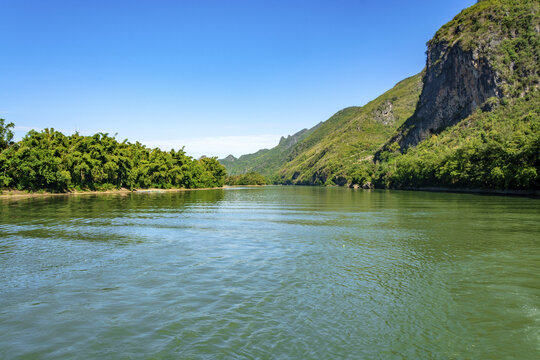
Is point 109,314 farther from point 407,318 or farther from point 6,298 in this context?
point 407,318

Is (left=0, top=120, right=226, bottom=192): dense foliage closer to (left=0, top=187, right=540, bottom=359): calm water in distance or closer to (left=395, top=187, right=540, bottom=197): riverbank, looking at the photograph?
(left=0, top=187, right=540, bottom=359): calm water in distance

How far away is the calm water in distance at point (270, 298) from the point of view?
35.7 feet

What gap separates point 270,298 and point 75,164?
390 feet

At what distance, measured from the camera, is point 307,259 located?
2244 centimetres

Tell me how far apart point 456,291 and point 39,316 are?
17.3 metres

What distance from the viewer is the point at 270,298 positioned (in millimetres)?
15039

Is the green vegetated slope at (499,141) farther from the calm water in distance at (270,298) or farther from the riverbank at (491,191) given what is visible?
the calm water in distance at (270,298)

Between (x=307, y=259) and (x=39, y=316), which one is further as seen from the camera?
(x=307, y=259)

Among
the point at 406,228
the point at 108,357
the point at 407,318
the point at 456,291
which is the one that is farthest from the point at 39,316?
the point at 406,228

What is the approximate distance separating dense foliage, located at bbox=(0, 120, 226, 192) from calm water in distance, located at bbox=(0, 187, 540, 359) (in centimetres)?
8432

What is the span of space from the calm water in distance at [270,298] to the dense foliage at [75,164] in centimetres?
8432

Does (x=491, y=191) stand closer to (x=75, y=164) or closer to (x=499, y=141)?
(x=499, y=141)

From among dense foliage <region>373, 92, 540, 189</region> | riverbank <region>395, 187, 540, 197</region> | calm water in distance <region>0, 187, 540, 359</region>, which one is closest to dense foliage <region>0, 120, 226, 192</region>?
calm water in distance <region>0, 187, 540, 359</region>

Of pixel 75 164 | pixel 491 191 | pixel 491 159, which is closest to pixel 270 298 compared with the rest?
pixel 491 191
